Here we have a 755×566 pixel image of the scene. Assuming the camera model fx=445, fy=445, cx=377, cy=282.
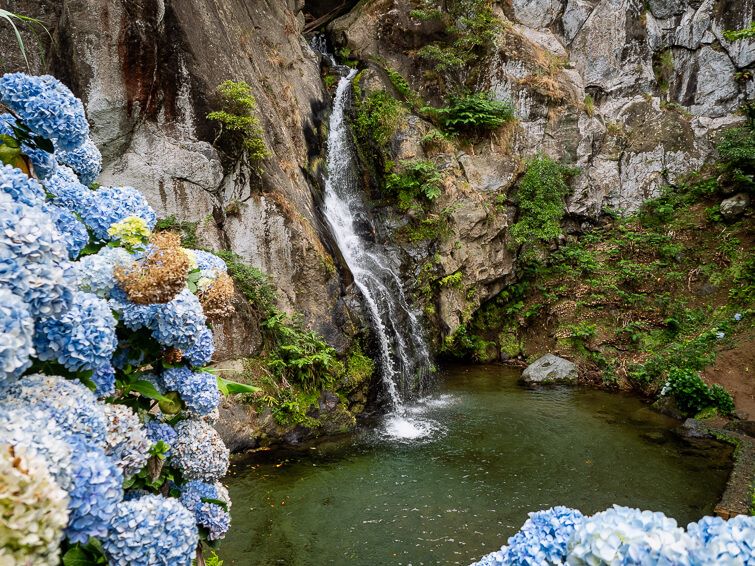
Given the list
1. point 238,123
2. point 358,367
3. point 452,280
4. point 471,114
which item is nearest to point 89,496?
point 358,367

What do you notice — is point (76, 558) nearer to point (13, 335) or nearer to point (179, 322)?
point (13, 335)

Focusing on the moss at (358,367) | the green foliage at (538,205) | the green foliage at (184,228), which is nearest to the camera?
the green foliage at (184,228)

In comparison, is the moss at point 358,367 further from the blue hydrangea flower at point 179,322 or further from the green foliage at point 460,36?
the green foliage at point 460,36

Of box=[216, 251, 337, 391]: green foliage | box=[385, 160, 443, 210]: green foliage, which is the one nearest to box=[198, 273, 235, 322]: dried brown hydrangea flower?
Answer: box=[216, 251, 337, 391]: green foliage

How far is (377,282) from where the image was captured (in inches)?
405

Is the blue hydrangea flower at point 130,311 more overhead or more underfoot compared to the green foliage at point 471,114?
more underfoot

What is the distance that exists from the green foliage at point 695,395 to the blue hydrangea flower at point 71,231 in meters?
10.5

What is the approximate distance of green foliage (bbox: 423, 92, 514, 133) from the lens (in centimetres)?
1334

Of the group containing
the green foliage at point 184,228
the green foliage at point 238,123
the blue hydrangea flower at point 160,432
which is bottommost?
the blue hydrangea flower at point 160,432

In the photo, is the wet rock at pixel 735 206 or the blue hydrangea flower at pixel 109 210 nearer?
the blue hydrangea flower at pixel 109 210

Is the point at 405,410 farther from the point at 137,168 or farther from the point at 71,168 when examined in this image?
the point at 71,168

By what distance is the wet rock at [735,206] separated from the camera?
12055 mm

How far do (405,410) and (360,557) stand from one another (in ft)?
14.4

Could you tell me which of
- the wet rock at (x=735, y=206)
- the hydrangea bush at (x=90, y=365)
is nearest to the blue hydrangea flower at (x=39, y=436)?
the hydrangea bush at (x=90, y=365)
